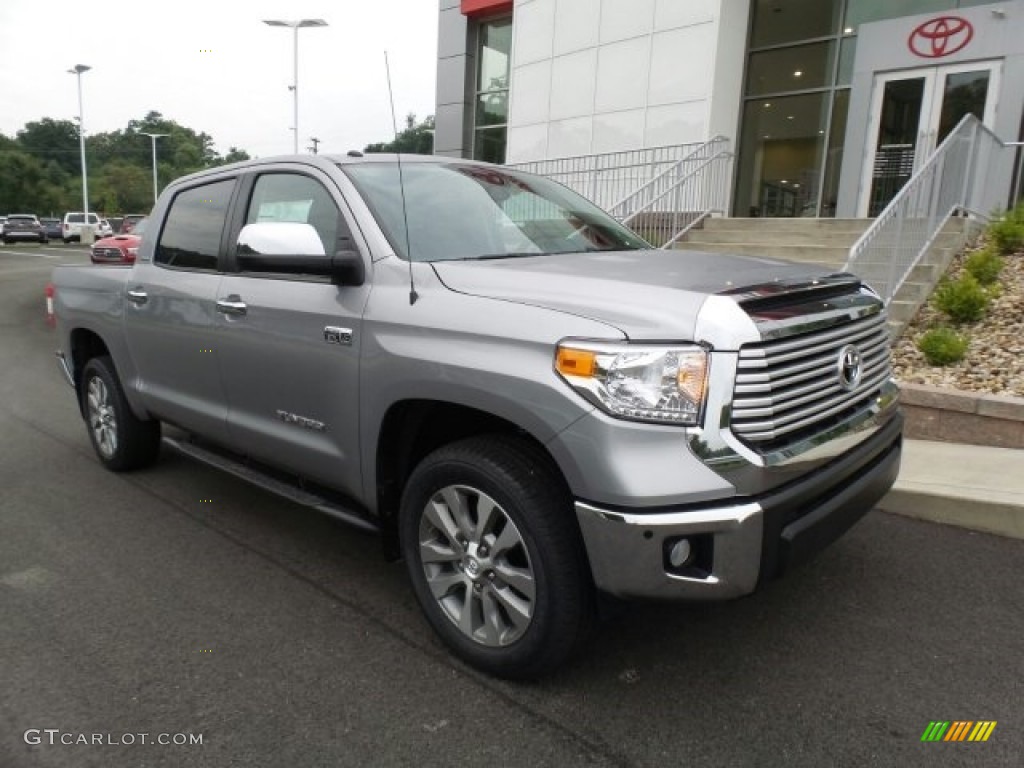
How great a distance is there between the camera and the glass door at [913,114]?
11.4 metres

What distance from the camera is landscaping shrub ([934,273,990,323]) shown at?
6.61m

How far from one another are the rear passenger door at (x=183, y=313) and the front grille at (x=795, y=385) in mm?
2562

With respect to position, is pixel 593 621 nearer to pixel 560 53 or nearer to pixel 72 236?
pixel 560 53

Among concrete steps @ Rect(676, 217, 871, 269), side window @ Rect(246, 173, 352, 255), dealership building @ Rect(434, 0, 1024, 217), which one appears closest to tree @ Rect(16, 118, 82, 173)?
dealership building @ Rect(434, 0, 1024, 217)

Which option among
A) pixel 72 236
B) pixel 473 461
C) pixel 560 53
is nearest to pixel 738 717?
pixel 473 461

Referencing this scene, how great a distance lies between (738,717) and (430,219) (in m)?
2.20

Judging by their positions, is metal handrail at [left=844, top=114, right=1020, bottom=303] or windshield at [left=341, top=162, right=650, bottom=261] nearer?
windshield at [left=341, top=162, right=650, bottom=261]

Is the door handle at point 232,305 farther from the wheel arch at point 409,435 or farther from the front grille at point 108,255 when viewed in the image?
the front grille at point 108,255

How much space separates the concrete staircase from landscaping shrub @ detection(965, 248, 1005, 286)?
0.32 metres

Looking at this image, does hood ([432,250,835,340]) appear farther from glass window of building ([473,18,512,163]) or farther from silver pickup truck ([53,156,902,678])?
glass window of building ([473,18,512,163])

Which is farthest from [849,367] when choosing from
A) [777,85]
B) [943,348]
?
[777,85]

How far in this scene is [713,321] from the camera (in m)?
2.31

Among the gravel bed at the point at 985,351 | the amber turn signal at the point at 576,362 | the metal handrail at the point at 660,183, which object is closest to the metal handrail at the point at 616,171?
the metal handrail at the point at 660,183

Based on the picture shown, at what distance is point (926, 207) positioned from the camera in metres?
7.41
